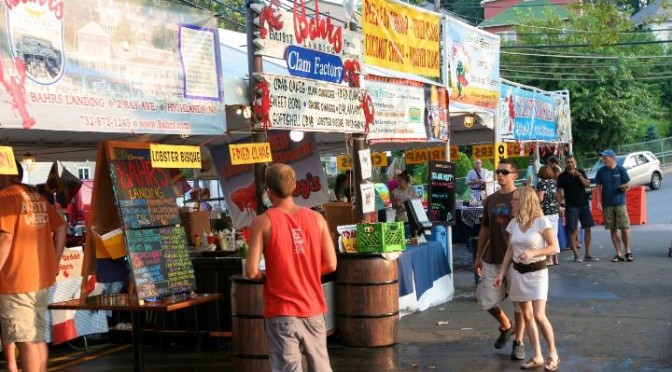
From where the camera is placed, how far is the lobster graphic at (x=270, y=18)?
8286 mm

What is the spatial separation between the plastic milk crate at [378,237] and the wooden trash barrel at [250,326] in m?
1.75

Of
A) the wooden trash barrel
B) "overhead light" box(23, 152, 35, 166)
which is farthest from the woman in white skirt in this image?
"overhead light" box(23, 152, 35, 166)

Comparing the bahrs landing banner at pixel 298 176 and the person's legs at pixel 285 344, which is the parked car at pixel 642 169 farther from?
the person's legs at pixel 285 344

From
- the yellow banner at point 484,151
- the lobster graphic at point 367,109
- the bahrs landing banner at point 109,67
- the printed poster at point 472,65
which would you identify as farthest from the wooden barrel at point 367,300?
the yellow banner at point 484,151

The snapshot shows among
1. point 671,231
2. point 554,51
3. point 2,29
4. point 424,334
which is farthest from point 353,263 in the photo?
point 554,51

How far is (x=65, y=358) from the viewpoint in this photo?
9047 mm

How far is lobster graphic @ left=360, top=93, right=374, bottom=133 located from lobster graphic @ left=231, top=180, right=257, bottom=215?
7.73 ft

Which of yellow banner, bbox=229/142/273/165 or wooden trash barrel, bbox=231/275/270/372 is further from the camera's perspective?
yellow banner, bbox=229/142/273/165

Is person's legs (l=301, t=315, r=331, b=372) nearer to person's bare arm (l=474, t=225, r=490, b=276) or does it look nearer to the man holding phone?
person's bare arm (l=474, t=225, r=490, b=276)

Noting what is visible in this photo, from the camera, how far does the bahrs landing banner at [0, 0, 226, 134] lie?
6.06 m

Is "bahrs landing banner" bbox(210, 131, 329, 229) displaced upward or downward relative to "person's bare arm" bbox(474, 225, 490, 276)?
upward

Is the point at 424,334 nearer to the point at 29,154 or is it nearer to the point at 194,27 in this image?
the point at 194,27

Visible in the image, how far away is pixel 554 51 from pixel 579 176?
28.5 m

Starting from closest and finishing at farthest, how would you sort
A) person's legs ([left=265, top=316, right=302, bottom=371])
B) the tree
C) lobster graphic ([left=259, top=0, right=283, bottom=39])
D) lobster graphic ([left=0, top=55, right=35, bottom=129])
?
person's legs ([left=265, top=316, right=302, bottom=371]) → lobster graphic ([left=0, top=55, right=35, bottom=129]) → lobster graphic ([left=259, top=0, right=283, bottom=39]) → the tree
